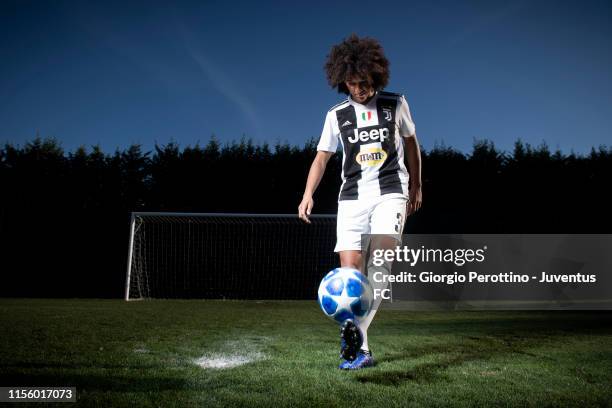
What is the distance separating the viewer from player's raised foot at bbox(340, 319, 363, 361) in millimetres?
3225

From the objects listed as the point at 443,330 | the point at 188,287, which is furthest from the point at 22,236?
the point at 443,330

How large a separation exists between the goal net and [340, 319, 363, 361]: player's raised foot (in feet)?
29.8

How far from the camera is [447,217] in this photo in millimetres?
13625

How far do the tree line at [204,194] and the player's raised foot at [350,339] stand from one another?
10.5 meters

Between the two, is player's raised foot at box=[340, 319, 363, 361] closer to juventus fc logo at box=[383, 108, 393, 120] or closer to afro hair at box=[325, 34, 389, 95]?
juventus fc logo at box=[383, 108, 393, 120]

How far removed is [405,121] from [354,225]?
0.95m

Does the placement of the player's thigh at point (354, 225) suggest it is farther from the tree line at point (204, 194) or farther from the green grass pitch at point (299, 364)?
the tree line at point (204, 194)

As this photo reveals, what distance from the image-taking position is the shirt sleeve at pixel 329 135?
3.90 meters

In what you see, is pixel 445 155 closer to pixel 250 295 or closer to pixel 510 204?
pixel 510 204

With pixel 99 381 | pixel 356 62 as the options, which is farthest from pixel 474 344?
pixel 99 381

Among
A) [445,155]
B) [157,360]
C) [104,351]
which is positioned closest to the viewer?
[157,360]

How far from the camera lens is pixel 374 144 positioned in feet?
12.1

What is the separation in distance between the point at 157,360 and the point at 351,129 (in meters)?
2.37

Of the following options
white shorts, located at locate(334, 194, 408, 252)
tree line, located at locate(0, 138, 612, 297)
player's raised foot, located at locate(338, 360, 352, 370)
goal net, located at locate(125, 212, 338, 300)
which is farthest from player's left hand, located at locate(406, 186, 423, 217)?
tree line, located at locate(0, 138, 612, 297)
